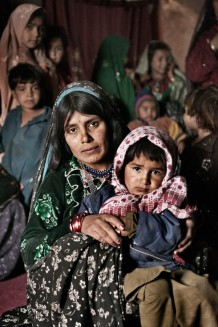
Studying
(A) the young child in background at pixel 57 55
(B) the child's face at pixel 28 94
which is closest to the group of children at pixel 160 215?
(B) the child's face at pixel 28 94

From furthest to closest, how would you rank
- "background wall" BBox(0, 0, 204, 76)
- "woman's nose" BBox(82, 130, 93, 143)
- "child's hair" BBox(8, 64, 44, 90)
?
1. "background wall" BBox(0, 0, 204, 76)
2. "child's hair" BBox(8, 64, 44, 90)
3. "woman's nose" BBox(82, 130, 93, 143)

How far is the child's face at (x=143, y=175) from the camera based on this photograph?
7.38 feet

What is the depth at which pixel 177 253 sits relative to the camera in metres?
2.13

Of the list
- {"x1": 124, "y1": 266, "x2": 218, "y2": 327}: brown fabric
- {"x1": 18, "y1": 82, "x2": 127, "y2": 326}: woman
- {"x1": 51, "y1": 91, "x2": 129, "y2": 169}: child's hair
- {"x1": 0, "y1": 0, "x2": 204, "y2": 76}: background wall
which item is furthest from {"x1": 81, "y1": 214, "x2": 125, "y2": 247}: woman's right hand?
{"x1": 0, "y1": 0, "x2": 204, "y2": 76}: background wall

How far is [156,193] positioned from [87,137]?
433 millimetres

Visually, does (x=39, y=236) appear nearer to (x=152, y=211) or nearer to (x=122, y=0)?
(x=152, y=211)

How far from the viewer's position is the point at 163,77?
15.0 ft

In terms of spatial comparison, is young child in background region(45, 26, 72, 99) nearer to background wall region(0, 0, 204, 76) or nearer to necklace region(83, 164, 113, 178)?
background wall region(0, 0, 204, 76)

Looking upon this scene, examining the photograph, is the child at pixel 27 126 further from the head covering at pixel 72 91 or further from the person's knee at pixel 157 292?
the person's knee at pixel 157 292

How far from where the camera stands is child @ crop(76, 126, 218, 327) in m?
2.00

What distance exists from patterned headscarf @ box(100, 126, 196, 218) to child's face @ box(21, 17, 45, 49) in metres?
2.31

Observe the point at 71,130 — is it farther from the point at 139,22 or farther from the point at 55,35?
the point at 139,22

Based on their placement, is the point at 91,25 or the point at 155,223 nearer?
the point at 155,223

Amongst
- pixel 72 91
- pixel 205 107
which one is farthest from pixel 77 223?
pixel 205 107
